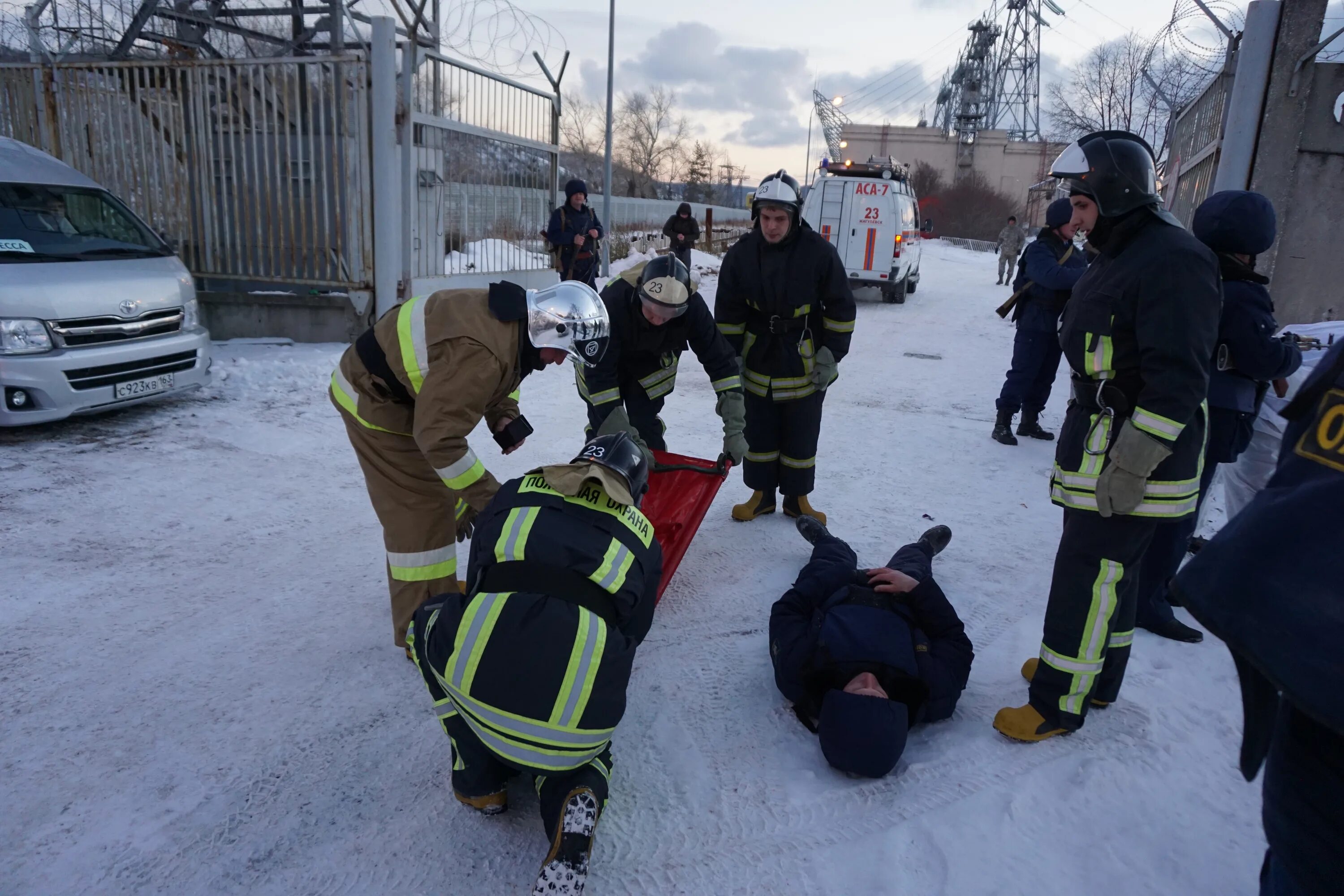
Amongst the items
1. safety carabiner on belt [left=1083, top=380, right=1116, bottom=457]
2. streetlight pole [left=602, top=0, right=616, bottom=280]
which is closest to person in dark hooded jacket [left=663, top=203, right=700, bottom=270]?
streetlight pole [left=602, top=0, right=616, bottom=280]

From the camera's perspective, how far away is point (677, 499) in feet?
13.0

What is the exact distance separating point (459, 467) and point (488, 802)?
1073 millimetres

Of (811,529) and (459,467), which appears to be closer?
(459,467)

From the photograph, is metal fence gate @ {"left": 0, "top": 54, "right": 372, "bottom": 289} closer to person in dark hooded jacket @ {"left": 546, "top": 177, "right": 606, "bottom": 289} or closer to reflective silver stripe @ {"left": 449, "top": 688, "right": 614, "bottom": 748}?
person in dark hooded jacket @ {"left": 546, "top": 177, "right": 606, "bottom": 289}

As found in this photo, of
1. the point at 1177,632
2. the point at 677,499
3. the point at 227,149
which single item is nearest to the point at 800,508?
the point at 677,499

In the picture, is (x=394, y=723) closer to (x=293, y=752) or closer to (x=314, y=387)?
(x=293, y=752)

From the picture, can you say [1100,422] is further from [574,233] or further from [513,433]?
[574,233]

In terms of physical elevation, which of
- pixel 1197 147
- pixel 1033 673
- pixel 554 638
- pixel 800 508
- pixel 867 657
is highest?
pixel 1197 147

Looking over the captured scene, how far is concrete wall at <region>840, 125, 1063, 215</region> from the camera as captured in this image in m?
53.6

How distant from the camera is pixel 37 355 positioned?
5418 millimetres

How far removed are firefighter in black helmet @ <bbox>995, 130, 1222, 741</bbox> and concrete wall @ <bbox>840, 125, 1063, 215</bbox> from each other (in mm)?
54414

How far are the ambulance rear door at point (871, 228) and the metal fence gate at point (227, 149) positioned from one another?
8.94 m

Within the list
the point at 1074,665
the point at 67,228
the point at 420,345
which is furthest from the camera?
the point at 67,228

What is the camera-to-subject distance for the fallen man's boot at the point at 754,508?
16.4 ft
